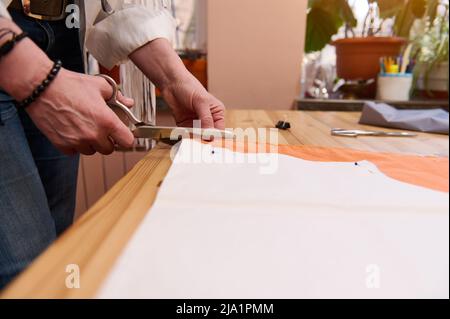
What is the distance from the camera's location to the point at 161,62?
1.66 feet

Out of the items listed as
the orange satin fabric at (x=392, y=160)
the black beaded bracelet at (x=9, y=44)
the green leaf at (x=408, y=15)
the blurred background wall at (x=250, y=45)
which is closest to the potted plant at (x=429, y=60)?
the green leaf at (x=408, y=15)

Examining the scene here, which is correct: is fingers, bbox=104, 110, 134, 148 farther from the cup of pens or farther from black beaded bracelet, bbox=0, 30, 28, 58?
the cup of pens

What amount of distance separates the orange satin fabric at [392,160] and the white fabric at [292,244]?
12 mm

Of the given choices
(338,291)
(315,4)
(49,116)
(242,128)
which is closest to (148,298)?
(338,291)

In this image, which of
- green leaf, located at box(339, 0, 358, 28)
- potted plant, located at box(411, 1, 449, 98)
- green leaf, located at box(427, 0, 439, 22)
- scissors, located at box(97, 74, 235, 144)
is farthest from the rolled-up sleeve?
green leaf, located at box(339, 0, 358, 28)

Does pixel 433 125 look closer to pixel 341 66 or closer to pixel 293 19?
pixel 293 19

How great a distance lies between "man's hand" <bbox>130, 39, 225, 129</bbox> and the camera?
492mm

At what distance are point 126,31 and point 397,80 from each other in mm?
738

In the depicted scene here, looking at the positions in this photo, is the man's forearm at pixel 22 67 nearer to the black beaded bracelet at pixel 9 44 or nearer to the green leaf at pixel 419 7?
the black beaded bracelet at pixel 9 44

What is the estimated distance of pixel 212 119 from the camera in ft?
1.56

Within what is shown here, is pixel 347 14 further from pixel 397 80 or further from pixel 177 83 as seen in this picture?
pixel 177 83

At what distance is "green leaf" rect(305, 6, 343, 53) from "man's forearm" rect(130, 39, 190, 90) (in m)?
0.86

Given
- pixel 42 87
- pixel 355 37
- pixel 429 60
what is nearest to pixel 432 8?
pixel 429 60

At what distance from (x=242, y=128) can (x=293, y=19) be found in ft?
0.99
